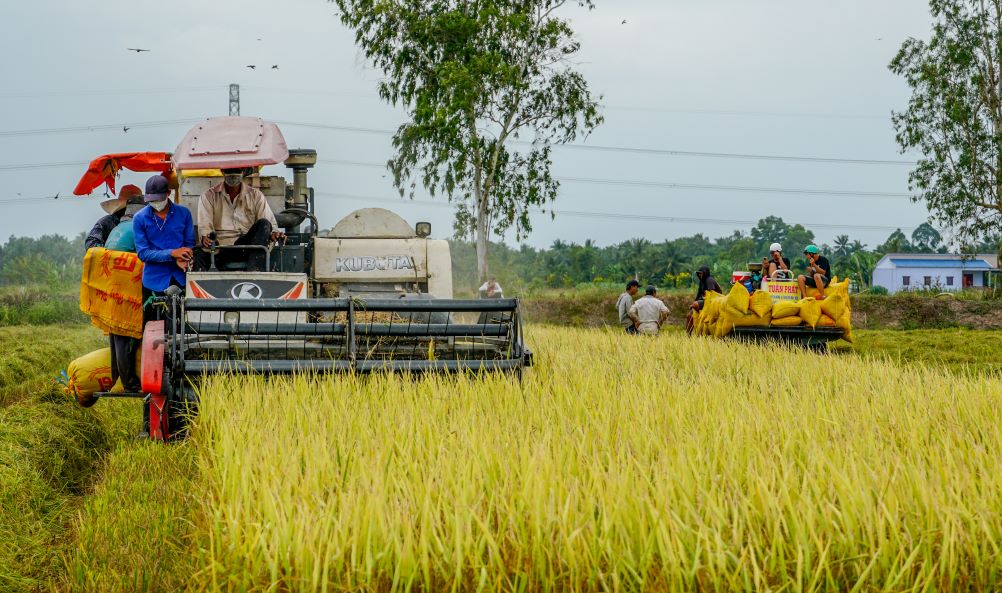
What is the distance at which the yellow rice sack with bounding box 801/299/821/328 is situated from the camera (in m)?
13.6

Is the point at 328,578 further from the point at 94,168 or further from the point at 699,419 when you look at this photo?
the point at 94,168

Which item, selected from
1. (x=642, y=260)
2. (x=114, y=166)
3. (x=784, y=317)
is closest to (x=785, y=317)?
(x=784, y=317)

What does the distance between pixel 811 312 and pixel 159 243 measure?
9.31 meters

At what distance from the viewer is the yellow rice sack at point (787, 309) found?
45.1ft

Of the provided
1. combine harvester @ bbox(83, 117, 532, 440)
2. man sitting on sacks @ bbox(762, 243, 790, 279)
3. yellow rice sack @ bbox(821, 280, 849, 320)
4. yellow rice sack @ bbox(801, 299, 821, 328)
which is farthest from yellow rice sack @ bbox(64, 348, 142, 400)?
man sitting on sacks @ bbox(762, 243, 790, 279)

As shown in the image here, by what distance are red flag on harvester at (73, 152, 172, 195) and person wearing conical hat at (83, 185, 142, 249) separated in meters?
0.25

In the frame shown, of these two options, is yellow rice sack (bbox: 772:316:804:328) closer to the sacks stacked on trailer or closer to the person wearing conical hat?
the sacks stacked on trailer

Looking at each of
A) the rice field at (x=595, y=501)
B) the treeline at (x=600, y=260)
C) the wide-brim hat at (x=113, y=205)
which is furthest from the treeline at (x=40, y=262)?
the rice field at (x=595, y=501)

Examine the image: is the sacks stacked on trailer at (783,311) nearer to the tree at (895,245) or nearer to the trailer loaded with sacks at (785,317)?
the trailer loaded with sacks at (785,317)

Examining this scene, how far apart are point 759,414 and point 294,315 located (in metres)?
3.83

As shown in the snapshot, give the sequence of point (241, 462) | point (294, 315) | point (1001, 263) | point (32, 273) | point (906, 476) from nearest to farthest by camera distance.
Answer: point (906, 476), point (241, 462), point (294, 315), point (1001, 263), point (32, 273)

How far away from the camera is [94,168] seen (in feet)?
28.9

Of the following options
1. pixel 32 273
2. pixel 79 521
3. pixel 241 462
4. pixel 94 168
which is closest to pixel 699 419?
pixel 241 462

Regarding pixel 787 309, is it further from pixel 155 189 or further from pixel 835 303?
pixel 155 189
